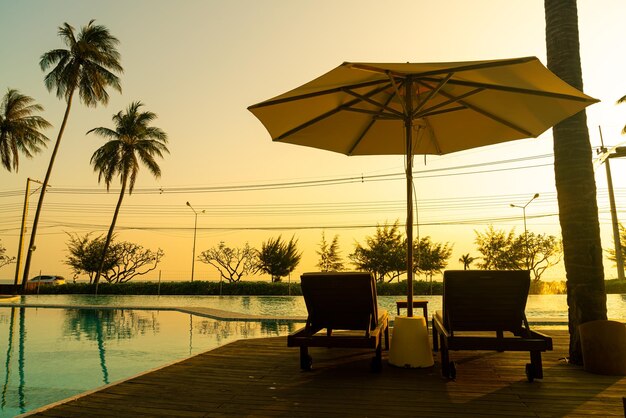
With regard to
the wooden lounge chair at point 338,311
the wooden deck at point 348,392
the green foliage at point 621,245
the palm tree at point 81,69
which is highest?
the palm tree at point 81,69

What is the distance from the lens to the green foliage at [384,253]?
4384cm

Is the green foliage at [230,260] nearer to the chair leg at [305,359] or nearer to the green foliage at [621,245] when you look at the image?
the green foliage at [621,245]

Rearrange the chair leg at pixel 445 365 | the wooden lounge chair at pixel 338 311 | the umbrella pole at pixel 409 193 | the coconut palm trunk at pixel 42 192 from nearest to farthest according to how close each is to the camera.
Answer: the chair leg at pixel 445 365 < the wooden lounge chair at pixel 338 311 < the umbrella pole at pixel 409 193 < the coconut palm trunk at pixel 42 192

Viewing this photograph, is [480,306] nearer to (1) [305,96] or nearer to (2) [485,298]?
(2) [485,298]

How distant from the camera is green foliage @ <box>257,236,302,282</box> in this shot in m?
42.7

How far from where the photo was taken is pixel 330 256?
162 ft

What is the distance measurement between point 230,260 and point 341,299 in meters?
47.5

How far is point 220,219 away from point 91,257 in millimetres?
13884

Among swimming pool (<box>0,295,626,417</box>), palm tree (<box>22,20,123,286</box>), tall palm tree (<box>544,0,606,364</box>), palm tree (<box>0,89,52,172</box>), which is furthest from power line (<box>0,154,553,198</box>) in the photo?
tall palm tree (<box>544,0,606,364</box>)

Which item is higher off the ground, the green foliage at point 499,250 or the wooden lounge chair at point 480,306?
the green foliage at point 499,250

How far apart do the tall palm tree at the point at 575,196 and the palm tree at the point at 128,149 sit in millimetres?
31743

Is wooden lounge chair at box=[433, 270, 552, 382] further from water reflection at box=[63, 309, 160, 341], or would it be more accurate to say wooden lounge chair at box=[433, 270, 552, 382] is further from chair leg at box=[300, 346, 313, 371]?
water reflection at box=[63, 309, 160, 341]

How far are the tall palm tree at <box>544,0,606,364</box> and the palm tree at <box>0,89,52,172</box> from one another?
35976 millimetres

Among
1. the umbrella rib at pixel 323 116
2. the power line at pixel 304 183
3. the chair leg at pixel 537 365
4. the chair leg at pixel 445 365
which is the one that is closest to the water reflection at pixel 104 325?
the umbrella rib at pixel 323 116
